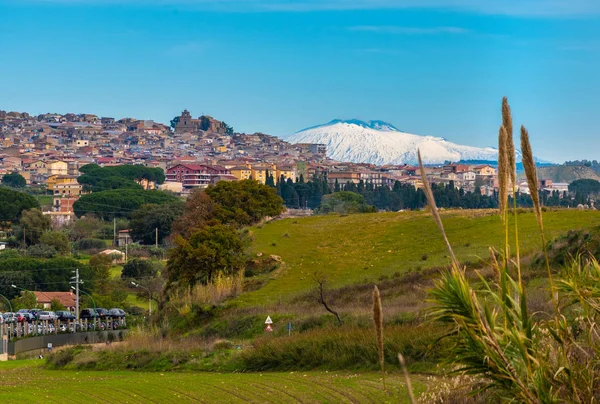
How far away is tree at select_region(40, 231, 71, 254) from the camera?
80500 mm

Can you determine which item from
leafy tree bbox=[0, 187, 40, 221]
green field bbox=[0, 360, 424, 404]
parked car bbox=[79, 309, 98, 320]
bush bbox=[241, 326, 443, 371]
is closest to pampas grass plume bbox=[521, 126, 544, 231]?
green field bbox=[0, 360, 424, 404]

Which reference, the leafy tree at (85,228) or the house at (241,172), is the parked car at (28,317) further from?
the house at (241,172)

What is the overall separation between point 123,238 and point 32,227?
8.69m

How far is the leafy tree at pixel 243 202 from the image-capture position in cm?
4409

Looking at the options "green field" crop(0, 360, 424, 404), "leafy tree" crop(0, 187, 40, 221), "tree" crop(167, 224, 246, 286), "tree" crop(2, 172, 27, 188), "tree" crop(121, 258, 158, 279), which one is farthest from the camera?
"tree" crop(2, 172, 27, 188)

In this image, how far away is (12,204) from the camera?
96.2 meters

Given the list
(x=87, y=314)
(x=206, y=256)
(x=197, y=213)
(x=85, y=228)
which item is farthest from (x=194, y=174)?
(x=206, y=256)

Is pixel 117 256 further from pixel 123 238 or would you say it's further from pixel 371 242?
pixel 371 242

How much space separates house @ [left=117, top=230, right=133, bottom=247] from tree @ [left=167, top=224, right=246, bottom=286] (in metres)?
58.0

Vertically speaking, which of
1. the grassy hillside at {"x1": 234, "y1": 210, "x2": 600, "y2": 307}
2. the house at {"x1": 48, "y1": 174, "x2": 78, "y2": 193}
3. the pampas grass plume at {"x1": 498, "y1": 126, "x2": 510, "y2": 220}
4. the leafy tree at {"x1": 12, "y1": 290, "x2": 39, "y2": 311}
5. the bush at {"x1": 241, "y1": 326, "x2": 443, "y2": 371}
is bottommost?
the leafy tree at {"x1": 12, "y1": 290, "x2": 39, "y2": 311}

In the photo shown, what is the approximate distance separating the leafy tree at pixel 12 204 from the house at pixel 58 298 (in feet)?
116

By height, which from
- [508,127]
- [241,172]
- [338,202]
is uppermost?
[241,172]

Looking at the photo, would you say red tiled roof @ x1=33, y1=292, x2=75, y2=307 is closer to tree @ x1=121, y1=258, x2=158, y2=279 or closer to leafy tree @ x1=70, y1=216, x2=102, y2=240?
tree @ x1=121, y1=258, x2=158, y2=279

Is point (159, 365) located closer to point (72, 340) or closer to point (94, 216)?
point (72, 340)
